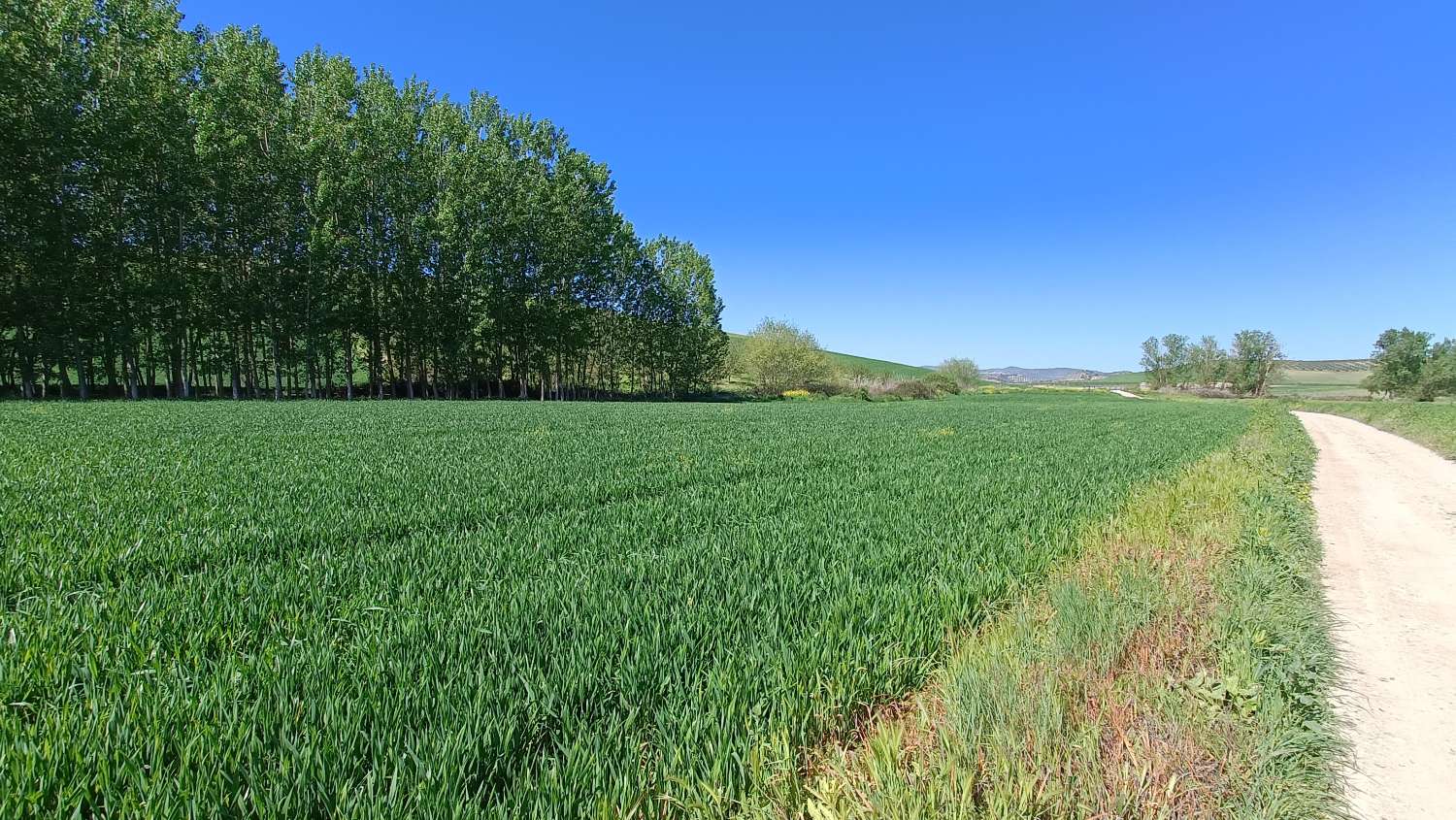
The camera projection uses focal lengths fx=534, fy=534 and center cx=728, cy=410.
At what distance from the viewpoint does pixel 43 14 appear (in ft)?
73.7

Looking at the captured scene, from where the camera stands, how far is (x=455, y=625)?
2.89m

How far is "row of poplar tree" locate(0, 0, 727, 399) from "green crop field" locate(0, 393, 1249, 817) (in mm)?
26141

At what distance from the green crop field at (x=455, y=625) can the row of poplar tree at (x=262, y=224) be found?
1029 inches

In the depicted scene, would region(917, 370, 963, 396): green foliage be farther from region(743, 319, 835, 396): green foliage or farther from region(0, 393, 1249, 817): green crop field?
region(0, 393, 1249, 817): green crop field

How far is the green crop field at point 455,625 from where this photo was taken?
1777mm

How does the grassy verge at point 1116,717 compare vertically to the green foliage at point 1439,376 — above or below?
below

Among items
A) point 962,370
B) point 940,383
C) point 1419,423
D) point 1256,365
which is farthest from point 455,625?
point 1256,365

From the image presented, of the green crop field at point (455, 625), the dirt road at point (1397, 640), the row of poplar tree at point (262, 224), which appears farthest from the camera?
the row of poplar tree at point (262, 224)

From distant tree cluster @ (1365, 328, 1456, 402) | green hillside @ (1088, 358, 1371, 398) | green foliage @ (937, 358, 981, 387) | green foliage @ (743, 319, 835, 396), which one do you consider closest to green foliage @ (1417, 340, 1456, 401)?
distant tree cluster @ (1365, 328, 1456, 402)

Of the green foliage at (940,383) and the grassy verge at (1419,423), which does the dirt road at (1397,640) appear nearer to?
the grassy verge at (1419,423)

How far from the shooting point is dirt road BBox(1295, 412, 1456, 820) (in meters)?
2.54

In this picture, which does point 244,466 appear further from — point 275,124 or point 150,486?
point 275,124

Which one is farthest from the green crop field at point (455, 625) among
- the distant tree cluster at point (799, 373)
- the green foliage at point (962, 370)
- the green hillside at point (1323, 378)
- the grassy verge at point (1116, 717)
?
the green hillside at point (1323, 378)

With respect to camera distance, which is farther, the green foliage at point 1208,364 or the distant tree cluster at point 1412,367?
the green foliage at point 1208,364
